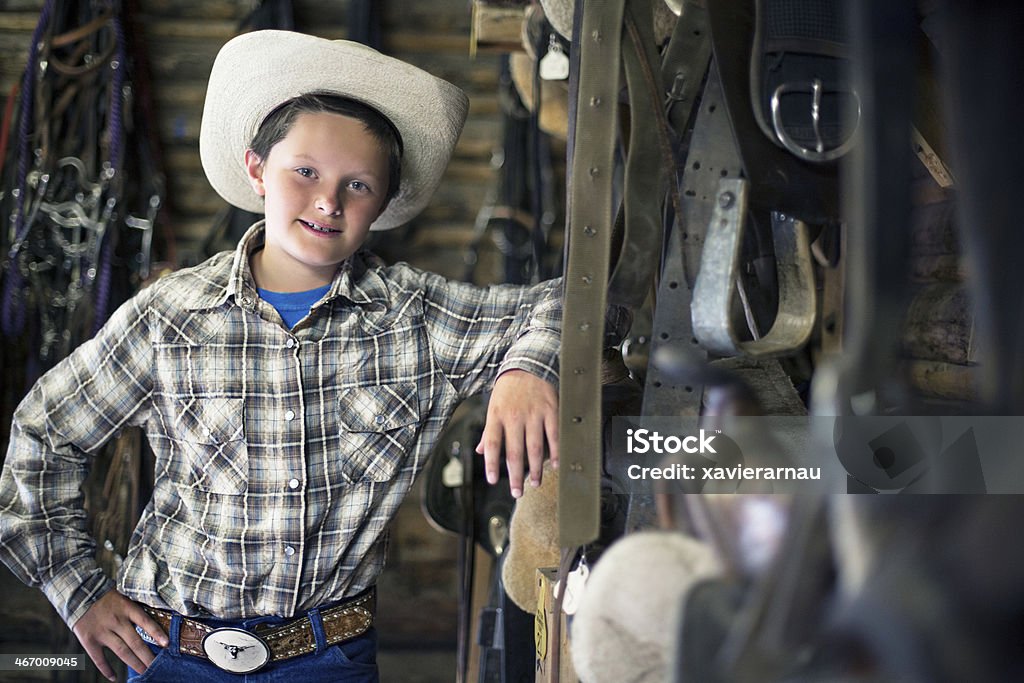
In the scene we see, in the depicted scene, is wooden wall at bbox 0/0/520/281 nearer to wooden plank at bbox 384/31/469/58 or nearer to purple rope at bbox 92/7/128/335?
wooden plank at bbox 384/31/469/58

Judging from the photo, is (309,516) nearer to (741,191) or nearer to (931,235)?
(741,191)

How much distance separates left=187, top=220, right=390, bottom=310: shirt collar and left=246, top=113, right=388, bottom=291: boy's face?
0.05 metres

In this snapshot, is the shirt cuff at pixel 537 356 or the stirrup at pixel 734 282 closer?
the stirrup at pixel 734 282

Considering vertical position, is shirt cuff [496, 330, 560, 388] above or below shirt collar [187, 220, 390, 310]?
below

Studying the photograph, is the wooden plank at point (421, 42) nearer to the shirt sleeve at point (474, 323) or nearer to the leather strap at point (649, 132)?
the shirt sleeve at point (474, 323)

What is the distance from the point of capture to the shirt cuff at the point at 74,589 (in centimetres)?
157

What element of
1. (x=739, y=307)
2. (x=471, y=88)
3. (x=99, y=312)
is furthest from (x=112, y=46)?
(x=739, y=307)

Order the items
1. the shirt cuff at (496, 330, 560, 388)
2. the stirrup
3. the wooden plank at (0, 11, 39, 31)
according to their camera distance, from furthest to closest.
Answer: the wooden plank at (0, 11, 39, 31) < the shirt cuff at (496, 330, 560, 388) < the stirrup

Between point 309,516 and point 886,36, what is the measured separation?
1268mm

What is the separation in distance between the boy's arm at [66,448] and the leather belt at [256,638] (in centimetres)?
13

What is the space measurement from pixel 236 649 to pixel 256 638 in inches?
1.4

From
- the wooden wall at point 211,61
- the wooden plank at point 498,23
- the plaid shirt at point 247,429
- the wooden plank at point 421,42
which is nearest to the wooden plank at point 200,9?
the wooden wall at point 211,61

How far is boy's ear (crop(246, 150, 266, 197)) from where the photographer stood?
5.43 feet
